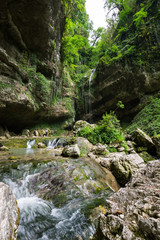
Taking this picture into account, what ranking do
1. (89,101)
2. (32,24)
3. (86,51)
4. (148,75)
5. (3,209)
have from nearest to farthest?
(3,209), (32,24), (148,75), (89,101), (86,51)

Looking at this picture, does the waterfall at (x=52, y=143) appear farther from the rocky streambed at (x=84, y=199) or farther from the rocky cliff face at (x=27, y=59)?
the rocky streambed at (x=84, y=199)

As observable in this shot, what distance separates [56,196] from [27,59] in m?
10.5

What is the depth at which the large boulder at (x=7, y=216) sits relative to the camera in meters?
1.10

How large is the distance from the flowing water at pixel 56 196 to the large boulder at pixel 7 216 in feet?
2.44

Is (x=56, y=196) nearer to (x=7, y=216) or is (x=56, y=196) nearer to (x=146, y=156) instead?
(x=7, y=216)

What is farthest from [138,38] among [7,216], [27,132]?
[7,216]

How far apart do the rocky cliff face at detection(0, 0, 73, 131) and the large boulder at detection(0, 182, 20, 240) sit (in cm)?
781

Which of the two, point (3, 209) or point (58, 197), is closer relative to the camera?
point (3, 209)

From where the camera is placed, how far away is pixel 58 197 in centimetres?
271

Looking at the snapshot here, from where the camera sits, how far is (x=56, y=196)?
2.73m

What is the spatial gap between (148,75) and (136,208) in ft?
44.6

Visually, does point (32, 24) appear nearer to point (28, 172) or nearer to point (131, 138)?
point (28, 172)

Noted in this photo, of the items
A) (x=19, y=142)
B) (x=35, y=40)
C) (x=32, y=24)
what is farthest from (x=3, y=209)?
(x=35, y=40)

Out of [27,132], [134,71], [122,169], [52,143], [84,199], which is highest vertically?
[134,71]
